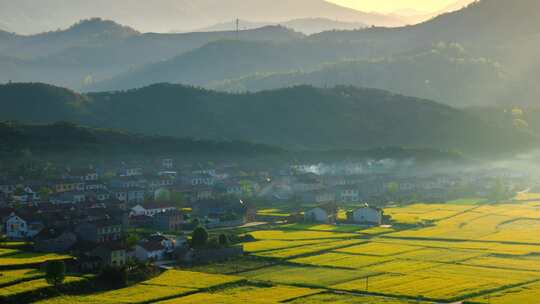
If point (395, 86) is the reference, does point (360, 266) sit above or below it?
below

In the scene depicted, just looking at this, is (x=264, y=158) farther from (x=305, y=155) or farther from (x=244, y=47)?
(x=244, y=47)

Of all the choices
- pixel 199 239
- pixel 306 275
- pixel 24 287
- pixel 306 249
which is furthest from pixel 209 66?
pixel 24 287

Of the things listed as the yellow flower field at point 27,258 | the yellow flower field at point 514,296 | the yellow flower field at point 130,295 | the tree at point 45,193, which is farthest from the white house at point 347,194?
the yellow flower field at point 130,295

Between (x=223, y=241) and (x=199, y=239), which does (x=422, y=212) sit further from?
(x=199, y=239)

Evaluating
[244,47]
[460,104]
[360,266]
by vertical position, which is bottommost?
[360,266]

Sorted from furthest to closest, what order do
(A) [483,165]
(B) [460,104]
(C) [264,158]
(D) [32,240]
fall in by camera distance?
1. (B) [460,104]
2. (A) [483,165]
3. (C) [264,158]
4. (D) [32,240]

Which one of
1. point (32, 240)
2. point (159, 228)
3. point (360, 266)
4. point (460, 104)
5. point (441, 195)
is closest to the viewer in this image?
point (360, 266)

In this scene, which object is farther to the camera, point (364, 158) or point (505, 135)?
point (505, 135)

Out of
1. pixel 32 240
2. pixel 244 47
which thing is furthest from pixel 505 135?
pixel 244 47

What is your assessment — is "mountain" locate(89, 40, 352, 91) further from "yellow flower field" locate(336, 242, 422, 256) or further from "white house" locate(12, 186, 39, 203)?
"yellow flower field" locate(336, 242, 422, 256)
